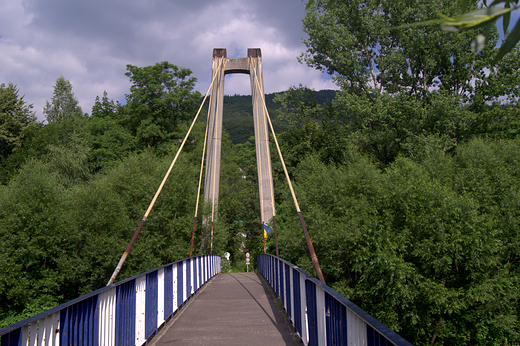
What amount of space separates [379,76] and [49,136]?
1124 inches

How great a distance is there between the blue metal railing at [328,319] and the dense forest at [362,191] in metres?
11.7

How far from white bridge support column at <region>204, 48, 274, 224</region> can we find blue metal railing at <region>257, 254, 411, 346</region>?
19.0 meters

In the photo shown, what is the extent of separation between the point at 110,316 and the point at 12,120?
3939 centimetres

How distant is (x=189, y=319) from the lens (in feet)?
22.4

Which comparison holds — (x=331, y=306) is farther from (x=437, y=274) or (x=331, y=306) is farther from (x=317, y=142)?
(x=317, y=142)

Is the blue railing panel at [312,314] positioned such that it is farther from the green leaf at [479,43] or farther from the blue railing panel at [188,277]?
the blue railing panel at [188,277]

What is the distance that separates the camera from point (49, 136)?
36.9 metres

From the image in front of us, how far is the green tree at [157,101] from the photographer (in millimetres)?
36469

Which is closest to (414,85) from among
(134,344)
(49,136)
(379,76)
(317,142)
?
(379,76)

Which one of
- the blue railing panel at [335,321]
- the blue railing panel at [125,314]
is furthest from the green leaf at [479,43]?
the blue railing panel at [125,314]

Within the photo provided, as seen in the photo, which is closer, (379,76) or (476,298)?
(476,298)

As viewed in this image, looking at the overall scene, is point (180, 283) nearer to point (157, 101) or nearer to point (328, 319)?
point (328, 319)

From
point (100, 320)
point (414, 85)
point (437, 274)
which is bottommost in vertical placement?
point (437, 274)

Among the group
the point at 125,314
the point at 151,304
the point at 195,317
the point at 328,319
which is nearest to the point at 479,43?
the point at 328,319
